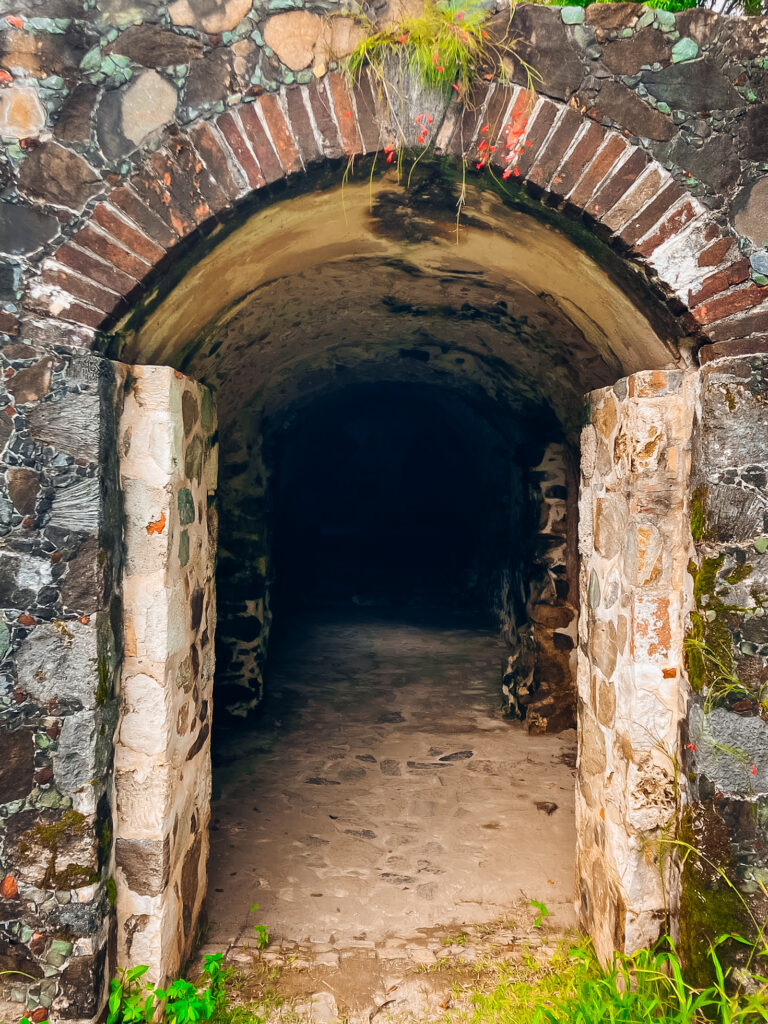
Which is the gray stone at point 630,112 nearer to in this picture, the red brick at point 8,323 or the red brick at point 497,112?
the red brick at point 497,112

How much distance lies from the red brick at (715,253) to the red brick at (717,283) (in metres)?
0.03

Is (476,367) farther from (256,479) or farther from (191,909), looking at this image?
(191,909)

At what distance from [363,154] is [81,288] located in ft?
2.81

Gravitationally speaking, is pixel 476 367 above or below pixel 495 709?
above

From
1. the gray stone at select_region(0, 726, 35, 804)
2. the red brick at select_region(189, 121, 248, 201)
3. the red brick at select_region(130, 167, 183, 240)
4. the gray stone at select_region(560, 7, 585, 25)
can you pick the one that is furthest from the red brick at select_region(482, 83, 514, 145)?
the gray stone at select_region(0, 726, 35, 804)

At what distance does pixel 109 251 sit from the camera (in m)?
1.92

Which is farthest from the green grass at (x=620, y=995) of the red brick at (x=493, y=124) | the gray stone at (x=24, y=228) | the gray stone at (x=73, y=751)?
the gray stone at (x=24, y=228)

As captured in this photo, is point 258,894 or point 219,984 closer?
point 219,984

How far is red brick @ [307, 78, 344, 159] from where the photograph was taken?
1.94 m

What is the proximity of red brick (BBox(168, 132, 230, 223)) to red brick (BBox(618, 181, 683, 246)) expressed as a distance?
113cm

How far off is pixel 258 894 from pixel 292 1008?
24.8 inches

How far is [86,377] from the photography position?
1.92 meters

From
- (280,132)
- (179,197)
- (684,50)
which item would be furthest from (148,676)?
(684,50)

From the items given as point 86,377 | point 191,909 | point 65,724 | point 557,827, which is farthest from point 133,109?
point 557,827
